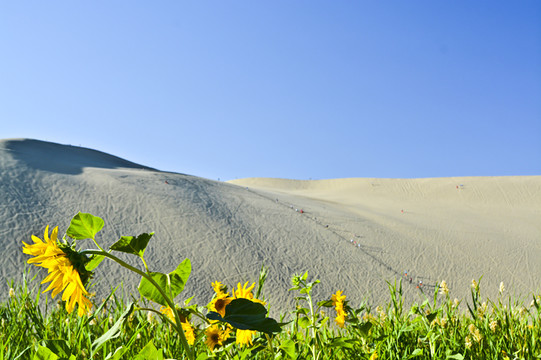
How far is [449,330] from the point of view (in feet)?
4.18

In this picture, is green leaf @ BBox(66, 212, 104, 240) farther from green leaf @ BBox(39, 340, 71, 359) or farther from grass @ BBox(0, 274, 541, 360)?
grass @ BBox(0, 274, 541, 360)

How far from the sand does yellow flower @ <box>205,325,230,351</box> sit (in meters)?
1.70

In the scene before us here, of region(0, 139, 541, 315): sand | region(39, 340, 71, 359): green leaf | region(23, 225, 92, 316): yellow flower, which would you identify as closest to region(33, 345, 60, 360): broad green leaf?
region(39, 340, 71, 359): green leaf

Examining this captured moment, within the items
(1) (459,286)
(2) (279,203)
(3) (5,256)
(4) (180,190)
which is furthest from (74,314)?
(2) (279,203)

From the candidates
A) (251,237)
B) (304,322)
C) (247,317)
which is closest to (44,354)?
(247,317)

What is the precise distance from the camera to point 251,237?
3674 mm

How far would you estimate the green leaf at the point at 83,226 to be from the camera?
20.9 inches

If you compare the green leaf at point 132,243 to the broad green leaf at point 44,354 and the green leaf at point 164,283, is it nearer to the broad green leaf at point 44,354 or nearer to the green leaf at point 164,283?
the green leaf at point 164,283

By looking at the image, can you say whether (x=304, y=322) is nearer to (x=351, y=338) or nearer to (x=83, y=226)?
(x=351, y=338)

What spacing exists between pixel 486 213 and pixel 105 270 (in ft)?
19.8

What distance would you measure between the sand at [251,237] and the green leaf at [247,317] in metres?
2.01

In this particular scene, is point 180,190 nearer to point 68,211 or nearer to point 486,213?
point 68,211

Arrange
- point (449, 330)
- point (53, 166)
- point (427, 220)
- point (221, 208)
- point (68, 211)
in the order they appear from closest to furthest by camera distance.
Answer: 1. point (449, 330)
2. point (68, 211)
3. point (221, 208)
4. point (53, 166)
5. point (427, 220)

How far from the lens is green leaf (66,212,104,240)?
1.74ft
